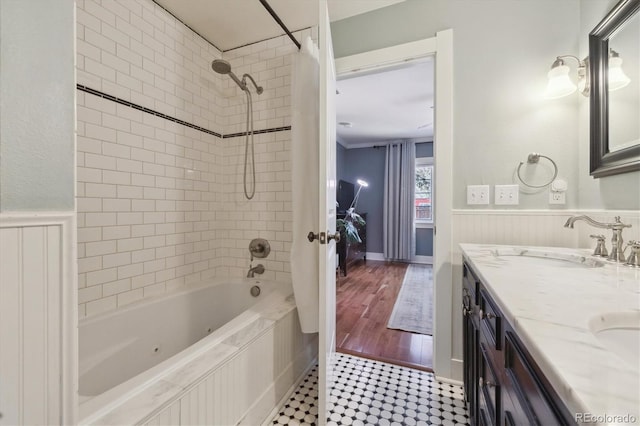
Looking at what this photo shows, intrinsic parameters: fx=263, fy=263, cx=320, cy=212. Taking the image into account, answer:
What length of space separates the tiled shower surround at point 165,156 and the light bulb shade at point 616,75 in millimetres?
1708

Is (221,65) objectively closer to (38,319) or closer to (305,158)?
(305,158)

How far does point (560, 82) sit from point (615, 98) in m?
0.26

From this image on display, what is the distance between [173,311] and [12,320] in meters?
1.29

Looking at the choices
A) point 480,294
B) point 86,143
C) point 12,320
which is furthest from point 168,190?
point 480,294

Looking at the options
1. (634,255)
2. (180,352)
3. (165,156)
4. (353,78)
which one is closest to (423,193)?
(353,78)

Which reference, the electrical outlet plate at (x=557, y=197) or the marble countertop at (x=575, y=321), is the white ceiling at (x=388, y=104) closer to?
the electrical outlet plate at (x=557, y=197)

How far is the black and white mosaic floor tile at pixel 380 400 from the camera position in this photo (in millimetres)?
1337

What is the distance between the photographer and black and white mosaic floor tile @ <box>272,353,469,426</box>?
134 centimetres

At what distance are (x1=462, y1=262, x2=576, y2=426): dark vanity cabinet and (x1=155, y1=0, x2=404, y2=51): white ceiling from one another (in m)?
1.79

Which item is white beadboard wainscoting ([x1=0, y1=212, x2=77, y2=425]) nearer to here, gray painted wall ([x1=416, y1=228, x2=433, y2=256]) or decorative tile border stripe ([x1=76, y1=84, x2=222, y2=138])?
decorative tile border stripe ([x1=76, y1=84, x2=222, y2=138])

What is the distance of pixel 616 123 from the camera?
109 cm

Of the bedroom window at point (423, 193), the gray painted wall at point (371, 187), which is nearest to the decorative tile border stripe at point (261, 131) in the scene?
the gray painted wall at point (371, 187)

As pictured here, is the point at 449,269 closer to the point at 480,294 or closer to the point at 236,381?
the point at 480,294

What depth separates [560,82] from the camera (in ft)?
4.21
